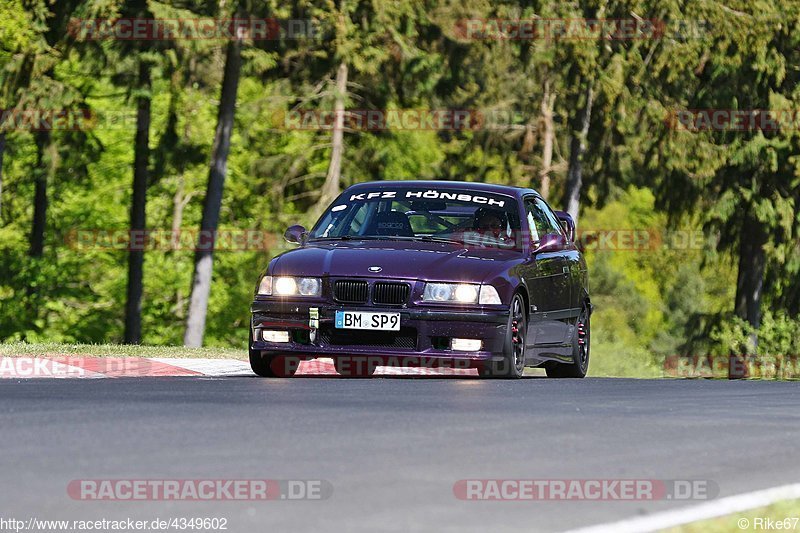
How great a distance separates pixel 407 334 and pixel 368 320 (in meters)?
0.33

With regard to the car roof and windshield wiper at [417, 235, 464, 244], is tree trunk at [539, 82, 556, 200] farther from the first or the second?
windshield wiper at [417, 235, 464, 244]

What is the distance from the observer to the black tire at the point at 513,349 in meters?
14.3

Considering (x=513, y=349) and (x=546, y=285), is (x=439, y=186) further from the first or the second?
(x=513, y=349)

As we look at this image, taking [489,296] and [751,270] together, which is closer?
[489,296]

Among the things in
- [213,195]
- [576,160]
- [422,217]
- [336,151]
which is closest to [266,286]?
[422,217]

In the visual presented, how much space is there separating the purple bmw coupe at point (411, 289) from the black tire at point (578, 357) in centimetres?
115

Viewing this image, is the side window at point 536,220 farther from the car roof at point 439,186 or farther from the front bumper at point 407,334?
the front bumper at point 407,334

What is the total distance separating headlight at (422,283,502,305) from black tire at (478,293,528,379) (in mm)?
282

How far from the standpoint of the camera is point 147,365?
56.6 ft

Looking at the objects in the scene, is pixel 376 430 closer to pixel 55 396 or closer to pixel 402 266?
pixel 55 396

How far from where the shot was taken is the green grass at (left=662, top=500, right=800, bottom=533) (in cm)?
668

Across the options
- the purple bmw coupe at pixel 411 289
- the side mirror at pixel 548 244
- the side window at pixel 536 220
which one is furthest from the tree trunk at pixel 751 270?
the purple bmw coupe at pixel 411 289

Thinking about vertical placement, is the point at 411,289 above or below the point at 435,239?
below

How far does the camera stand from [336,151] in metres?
45.2
